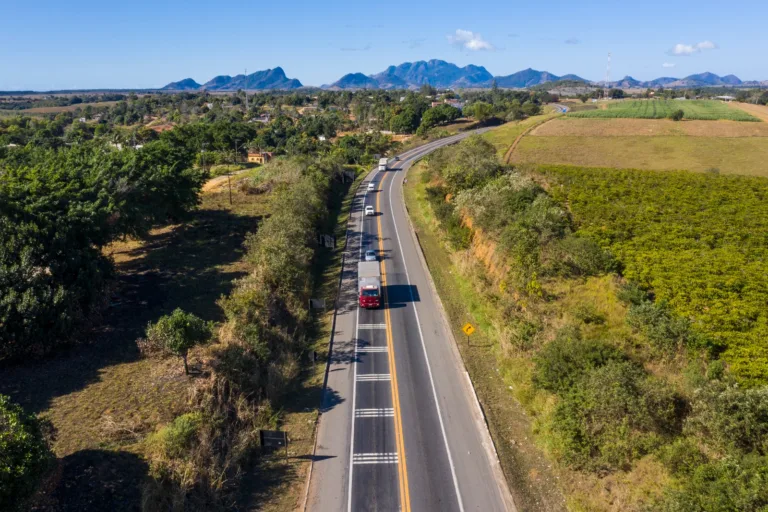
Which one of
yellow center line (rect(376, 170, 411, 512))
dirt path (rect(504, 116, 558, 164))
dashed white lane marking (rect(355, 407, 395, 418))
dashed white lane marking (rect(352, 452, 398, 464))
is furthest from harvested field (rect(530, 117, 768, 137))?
dashed white lane marking (rect(352, 452, 398, 464))

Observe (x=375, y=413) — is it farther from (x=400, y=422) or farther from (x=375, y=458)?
(x=375, y=458)

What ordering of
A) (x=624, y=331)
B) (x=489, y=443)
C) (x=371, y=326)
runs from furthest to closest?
(x=371, y=326), (x=624, y=331), (x=489, y=443)

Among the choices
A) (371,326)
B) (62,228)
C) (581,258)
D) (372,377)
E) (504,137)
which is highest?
(504,137)

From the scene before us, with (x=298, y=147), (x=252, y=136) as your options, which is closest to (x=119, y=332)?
(x=298, y=147)

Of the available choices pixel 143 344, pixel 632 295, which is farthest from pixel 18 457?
pixel 632 295

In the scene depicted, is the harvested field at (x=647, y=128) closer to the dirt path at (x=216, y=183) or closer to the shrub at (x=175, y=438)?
the dirt path at (x=216, y=183)

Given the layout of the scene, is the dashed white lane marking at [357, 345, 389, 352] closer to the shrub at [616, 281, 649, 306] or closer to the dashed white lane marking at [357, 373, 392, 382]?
the dashed white lane marking at [357, 373, 392, 382]
